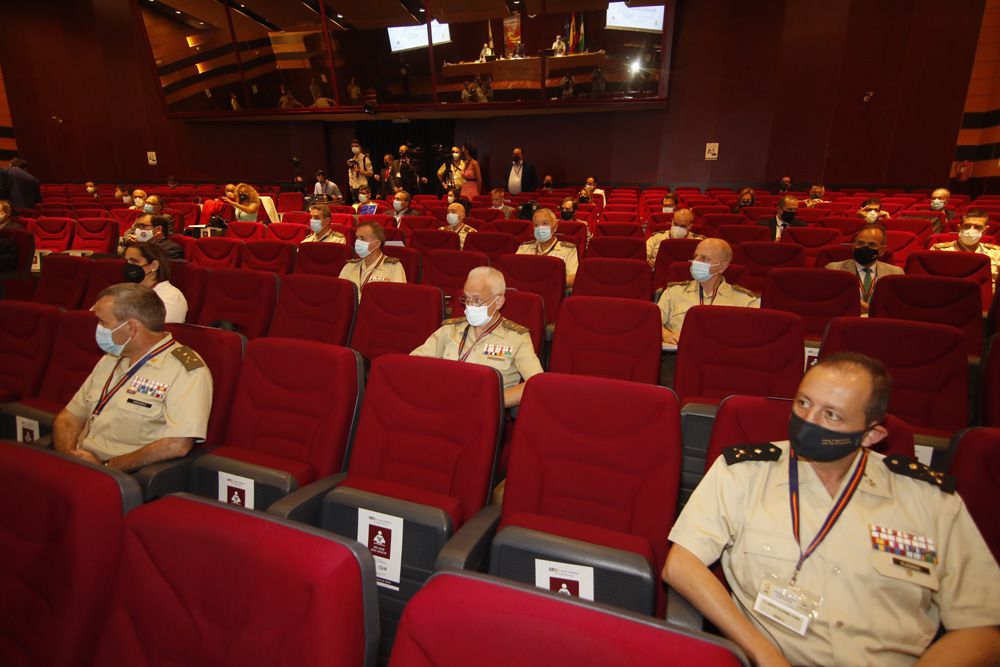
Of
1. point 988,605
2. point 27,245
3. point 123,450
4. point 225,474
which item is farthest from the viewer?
point 27,245

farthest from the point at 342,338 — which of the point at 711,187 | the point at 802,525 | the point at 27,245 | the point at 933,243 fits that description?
the point at 711,187

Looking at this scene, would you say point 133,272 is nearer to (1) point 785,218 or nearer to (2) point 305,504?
(2) point 305,504

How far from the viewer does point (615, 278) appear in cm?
369

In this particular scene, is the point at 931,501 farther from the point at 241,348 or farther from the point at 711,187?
the point at 711,187

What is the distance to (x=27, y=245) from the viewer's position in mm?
4727

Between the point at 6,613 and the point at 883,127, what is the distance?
1277 cm

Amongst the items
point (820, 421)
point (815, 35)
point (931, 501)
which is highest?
point (815, 35)

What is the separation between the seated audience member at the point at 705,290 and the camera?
3.09 m

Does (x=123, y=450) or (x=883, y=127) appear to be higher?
(x=883, y=127)

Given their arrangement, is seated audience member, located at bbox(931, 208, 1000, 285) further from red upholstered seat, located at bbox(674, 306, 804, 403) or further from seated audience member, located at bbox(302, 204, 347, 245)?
seated audience member, located at bbox(302, 204, 347, 245)

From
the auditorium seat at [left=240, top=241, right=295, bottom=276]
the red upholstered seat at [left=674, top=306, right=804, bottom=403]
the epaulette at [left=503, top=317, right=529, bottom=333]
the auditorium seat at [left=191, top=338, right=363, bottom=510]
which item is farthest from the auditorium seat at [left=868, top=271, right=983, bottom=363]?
the auditorium seat at [left=240, top=241, right=295, bottom=276]

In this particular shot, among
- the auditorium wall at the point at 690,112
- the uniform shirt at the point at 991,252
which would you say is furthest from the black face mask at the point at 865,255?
the auditorium wall at the point at 690,112

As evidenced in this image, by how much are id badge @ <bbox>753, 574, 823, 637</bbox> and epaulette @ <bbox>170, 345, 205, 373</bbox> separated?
1.96 m

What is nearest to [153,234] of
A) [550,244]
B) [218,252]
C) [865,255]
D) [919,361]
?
[218,252]
